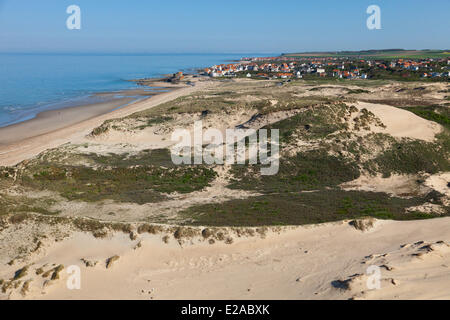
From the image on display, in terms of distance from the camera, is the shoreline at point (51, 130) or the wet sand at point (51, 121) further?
the wet sand at point (51, 121)

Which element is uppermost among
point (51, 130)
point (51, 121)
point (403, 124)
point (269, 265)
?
point (51, 121)

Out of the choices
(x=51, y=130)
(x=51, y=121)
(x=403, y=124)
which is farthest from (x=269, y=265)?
(x=51, y=121)

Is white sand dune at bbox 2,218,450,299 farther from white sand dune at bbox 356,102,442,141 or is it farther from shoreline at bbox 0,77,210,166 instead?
shoreline at bbox 0,77,210,166

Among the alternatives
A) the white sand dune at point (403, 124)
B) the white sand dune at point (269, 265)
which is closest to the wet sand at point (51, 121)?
the white sand dune at point (269, 265)

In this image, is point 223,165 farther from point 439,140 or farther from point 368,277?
point 439,140

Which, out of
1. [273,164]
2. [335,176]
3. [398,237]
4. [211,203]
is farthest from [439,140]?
[211,203]

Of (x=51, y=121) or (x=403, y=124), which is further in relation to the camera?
(x=51, y=121)

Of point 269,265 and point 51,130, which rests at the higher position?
point 51,130

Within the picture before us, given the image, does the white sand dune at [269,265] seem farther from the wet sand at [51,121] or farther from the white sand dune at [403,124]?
the wet sand at [51,121]

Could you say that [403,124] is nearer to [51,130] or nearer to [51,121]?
[51,130]
